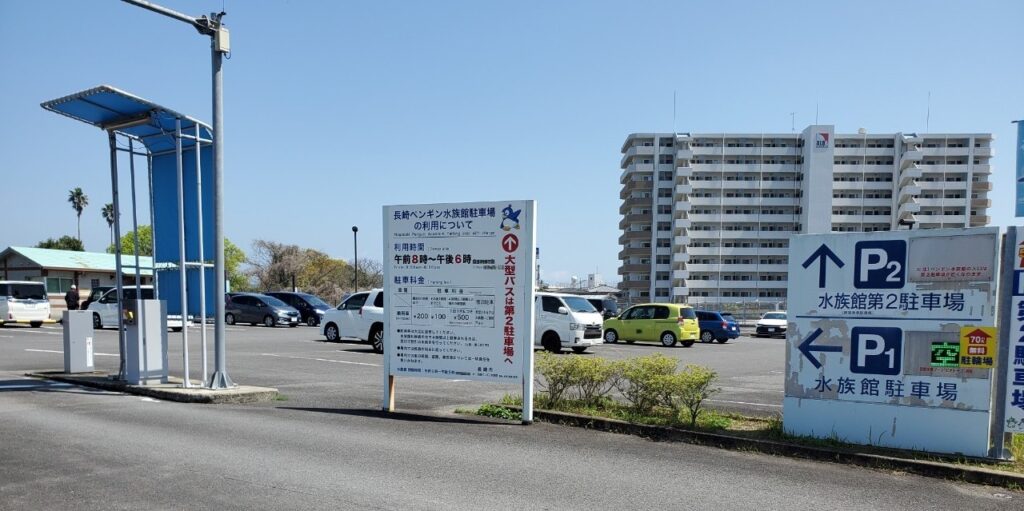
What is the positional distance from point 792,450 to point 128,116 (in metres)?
10.6

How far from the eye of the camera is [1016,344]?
6211 millimetres

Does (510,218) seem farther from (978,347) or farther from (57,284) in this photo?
(57,284)

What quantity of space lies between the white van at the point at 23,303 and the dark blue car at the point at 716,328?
92.2 feet

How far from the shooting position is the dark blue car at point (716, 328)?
93.2ft

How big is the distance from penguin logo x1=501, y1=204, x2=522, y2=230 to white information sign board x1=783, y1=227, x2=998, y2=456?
127 inches

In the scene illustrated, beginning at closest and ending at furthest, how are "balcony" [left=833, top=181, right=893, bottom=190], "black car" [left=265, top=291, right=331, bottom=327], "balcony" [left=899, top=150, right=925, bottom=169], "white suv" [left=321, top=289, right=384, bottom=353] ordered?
"white suv" [left=321, top=289, right=384, bottom=353]
"black car" [left=265, top=291, right=331, bottom=327]
"balcony" [left=899, top=150, right=925, bottom=169]
"balcony" [left=833, top=181, right=893, bottom=190]

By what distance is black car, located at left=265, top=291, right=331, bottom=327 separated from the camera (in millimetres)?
32406

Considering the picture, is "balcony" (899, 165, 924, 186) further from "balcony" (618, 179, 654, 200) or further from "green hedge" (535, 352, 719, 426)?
→ "green hedge" (535, 352, 719, 426)

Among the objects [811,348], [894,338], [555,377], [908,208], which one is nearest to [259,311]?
[555,377]

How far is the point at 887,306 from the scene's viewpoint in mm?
6781

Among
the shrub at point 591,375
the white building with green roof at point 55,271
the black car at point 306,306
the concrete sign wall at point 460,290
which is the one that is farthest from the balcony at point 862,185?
the concrete sign wall at point 460,290

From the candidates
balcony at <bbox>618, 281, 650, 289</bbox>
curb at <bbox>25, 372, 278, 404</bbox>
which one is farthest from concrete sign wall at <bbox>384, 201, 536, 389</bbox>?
balcony at <bbox>618, 281, 650, 289</bbox>

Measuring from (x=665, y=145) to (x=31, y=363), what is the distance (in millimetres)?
73614

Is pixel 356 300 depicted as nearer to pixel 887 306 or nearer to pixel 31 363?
pixel 31 363
